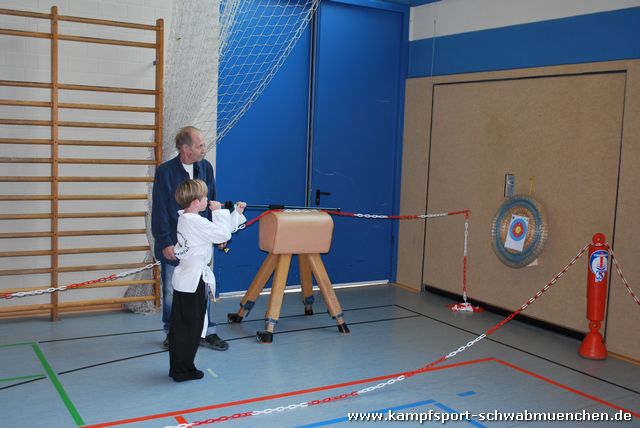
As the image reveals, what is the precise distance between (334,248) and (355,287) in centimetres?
46

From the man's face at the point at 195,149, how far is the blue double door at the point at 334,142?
1.78 m

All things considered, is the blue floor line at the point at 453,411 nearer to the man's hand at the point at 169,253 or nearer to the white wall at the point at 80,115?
the man's hand at the point at 169,253

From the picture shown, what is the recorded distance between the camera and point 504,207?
19.0 ft

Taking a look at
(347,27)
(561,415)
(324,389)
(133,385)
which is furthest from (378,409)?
(347,27)

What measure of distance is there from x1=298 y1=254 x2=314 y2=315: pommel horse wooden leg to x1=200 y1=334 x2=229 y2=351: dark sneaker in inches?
39.7

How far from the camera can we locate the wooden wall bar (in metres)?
4.97

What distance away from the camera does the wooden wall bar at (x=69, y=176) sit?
497cm

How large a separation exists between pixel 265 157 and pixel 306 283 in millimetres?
1413

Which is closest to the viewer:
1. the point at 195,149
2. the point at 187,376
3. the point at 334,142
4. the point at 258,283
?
the point at 187,376

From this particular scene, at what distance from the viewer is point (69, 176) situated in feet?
17.4


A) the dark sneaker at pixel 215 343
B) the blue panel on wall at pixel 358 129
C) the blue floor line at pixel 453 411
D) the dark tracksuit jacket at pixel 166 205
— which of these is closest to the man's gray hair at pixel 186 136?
the dark tracksuit jacket at pixel 166 205

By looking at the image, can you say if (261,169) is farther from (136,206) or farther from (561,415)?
(561,415)

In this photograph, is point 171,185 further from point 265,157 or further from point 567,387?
point 567,387

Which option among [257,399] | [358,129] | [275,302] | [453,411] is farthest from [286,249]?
[358,129]
